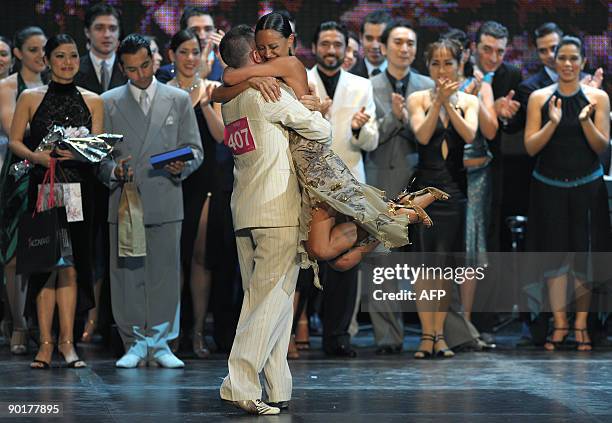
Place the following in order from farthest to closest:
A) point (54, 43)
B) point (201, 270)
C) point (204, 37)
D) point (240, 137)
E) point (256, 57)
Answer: point (204, 37)
point (201, 270)
point (54, 43)
point (256, 57)
point (240, 137)

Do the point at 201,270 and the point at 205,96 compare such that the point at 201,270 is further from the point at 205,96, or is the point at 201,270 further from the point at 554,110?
the point at 554,110

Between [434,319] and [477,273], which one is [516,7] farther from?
[434,319]

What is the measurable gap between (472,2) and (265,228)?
13.5 feet

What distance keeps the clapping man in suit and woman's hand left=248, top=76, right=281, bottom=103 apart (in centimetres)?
248

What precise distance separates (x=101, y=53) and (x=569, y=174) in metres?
3.00

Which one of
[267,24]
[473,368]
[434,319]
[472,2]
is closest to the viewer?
[267,24]

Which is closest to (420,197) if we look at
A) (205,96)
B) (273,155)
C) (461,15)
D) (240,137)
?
(273,155)

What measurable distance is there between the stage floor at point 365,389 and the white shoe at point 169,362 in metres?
0.05

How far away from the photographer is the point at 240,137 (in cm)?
499

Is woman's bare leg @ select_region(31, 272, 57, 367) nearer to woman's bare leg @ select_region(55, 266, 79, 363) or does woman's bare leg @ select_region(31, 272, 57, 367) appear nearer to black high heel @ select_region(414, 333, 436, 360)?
woman's bare leg @ select_region(55, 266, 79, 363)

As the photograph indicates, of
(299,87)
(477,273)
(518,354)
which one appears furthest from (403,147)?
(299,87)

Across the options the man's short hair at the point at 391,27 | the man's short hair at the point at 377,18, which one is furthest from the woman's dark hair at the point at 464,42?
the man's short hair at the point at 377,18

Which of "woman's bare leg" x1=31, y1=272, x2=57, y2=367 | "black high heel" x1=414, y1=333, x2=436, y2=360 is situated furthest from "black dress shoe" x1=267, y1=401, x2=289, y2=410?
"black high heel" x1=414, y1=333, x2=436, y2=360

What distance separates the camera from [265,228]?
16.3 ft
